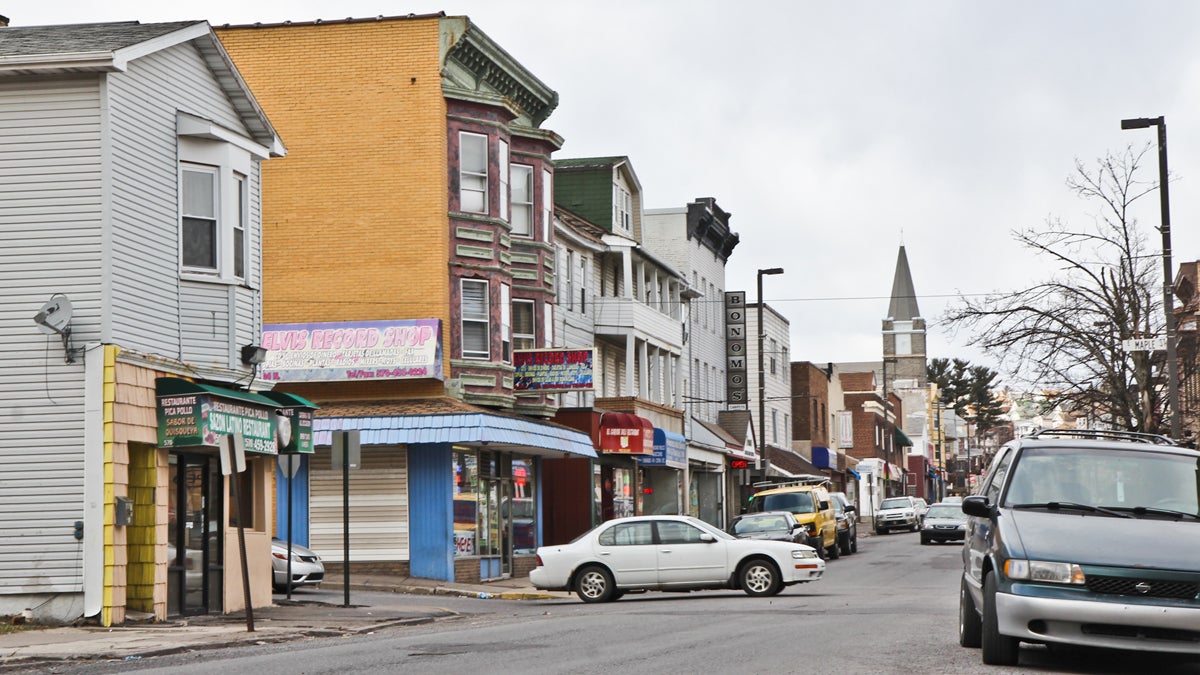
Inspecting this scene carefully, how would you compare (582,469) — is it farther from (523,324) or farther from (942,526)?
(942,526)

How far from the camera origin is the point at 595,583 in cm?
Result: 2494

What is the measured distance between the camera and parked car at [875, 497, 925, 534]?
67.3 meters

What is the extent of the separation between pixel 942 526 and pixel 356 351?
25231 millimetres

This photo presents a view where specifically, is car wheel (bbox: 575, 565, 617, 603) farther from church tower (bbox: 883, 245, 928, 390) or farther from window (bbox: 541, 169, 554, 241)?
church tower (bbox: 883, 245, 928, 390)

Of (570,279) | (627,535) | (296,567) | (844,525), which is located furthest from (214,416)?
(844,525)

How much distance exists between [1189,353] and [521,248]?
18261mm

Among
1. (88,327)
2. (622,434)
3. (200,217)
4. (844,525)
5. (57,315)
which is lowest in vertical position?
(844,525)

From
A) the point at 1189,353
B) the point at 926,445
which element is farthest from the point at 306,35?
the point at 926,445

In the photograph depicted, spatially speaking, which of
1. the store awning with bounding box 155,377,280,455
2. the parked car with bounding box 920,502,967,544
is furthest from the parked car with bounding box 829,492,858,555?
the store awning with bounding box 155,377,280,455

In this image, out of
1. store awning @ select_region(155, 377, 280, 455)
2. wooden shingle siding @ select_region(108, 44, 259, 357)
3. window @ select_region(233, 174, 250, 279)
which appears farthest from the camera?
window @ select_region(233, 174, 250, 279)

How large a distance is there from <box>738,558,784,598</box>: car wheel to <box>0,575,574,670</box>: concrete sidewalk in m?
4.98

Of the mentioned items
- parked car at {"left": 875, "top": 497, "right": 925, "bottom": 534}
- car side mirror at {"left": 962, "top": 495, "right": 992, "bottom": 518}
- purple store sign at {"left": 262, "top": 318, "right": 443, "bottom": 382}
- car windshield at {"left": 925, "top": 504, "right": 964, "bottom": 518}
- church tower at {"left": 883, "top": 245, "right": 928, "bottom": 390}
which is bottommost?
parked car at {"left": 875, "top": 497, "right": 925, "bottom": 534}

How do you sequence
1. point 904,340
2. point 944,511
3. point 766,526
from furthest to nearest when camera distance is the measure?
1. point 904,340
2. point 944,511
3. point 766,526

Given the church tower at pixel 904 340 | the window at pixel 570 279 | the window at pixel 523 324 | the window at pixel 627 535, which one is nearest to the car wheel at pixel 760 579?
the window at pixel 627 535
